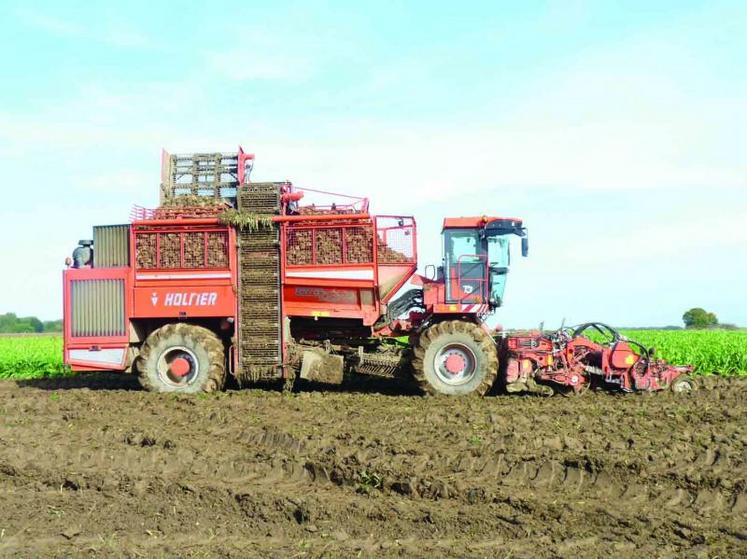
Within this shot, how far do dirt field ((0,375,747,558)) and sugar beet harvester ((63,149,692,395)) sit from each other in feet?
6.41

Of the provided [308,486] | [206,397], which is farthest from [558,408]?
[206,397]

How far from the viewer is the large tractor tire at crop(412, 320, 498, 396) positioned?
11656 millimetres

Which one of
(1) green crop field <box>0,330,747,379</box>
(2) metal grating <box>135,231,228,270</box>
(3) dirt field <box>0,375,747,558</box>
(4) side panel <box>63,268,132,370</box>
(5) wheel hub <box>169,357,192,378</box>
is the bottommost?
(3) dirt field <box>0,375,747,558</box>

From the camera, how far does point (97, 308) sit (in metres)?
12.5

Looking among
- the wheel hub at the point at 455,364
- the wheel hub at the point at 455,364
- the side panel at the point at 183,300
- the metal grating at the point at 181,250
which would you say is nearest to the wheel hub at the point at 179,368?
the side panel at the point at 183,300

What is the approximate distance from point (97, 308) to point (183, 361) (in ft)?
5.66

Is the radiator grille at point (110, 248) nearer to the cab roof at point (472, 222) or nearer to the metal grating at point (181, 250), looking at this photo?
the metal grating at point (181, 250)

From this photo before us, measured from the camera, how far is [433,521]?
5684 millimetres

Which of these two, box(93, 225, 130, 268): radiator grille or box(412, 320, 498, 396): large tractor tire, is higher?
box(93, 225, 130, 268): radiator grille

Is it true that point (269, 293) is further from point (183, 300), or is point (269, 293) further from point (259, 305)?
point (183, 300)

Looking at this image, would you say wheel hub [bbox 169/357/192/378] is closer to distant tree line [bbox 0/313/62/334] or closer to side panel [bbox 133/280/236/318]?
side panel [bbox 133/280/236/318]

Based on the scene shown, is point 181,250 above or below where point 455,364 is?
above

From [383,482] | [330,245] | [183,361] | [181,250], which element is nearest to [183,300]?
[181,250]

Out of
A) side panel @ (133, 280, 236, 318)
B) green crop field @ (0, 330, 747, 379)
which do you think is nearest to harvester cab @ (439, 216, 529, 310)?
side panel @ (133, 280, 236, 318)
